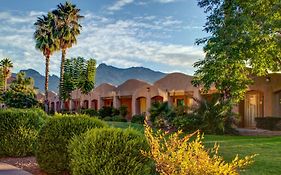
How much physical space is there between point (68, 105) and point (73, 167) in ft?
186

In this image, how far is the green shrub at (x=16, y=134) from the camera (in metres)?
12.7

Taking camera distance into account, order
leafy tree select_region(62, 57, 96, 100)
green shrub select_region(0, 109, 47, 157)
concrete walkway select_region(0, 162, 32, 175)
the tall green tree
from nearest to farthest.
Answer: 1. concrete walkway select_region(0, 162, 32, 175)
2. green shrub select_region(0, 109, 47, 157)
3. the tall green tree
4. leafy tree select_region(62, 57, 96, 100)

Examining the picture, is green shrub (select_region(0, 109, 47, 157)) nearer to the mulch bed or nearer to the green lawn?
the mulch bed

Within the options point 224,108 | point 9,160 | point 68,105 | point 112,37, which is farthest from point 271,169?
point 68,105

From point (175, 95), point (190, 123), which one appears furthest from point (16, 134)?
point (175, 95)

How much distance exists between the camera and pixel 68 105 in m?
63.8

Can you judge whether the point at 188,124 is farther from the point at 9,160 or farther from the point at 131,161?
the point at 131,161

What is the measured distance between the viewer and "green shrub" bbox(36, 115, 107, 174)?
9.44 m

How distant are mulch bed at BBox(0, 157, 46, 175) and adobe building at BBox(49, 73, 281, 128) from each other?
592 inches

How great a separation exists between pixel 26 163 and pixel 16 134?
1546mm

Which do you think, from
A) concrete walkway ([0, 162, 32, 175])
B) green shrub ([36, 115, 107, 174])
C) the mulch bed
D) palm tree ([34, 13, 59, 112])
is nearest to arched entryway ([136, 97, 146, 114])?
palm tree ([34, 13, 59, 112])

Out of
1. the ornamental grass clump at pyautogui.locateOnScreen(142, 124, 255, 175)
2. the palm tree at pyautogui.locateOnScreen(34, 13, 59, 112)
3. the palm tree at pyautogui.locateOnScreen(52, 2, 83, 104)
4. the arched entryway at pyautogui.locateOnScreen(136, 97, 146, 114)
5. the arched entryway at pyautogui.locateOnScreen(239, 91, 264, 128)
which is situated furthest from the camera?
the palm tree at pyautogui.locateOnScreen(34, 13, 59, 112)

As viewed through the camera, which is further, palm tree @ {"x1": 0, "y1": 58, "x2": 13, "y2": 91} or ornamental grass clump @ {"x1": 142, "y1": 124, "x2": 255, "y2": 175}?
palm tree @ {"x1": 0, "y1": 58, "x2": 13, "y2": 91}

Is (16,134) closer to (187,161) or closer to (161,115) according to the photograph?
(187,161)
